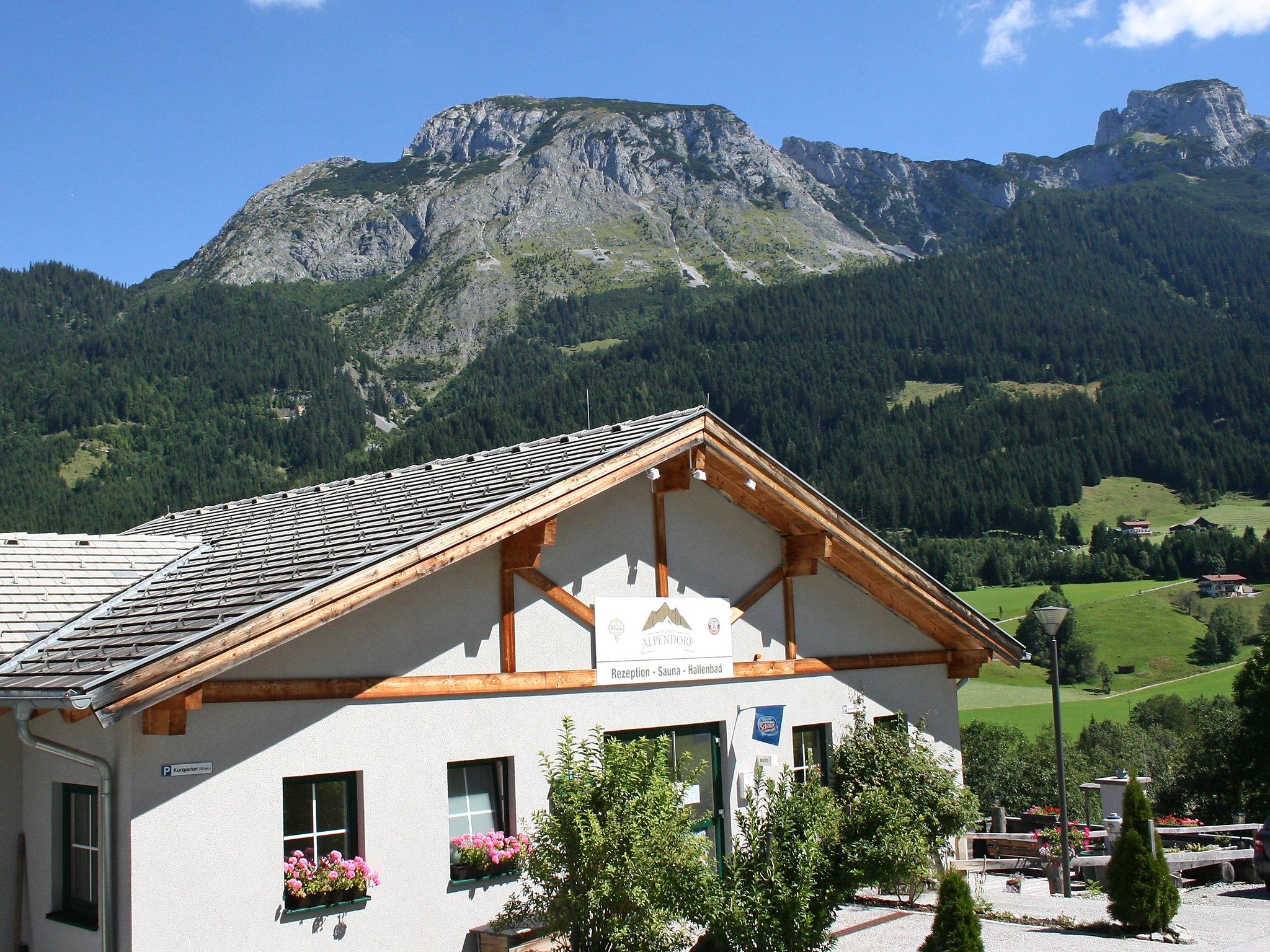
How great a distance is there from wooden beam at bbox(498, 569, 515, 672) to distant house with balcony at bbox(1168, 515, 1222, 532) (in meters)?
137

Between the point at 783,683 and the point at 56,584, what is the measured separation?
7797mm

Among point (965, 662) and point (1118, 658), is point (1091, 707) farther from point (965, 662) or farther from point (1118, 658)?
point (965, 662)

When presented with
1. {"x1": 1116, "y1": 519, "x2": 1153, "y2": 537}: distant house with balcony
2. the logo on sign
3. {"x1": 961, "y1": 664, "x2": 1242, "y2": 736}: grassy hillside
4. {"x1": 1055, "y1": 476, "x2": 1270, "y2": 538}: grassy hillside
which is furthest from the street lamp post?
{"x1": 1055, "y1": 476, "x2": 1270, "y2": 538}: grassy hillside

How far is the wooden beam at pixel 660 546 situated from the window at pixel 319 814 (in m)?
3.95

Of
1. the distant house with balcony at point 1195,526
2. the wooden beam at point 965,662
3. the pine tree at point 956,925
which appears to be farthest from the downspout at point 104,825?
the distant house with balcony at point 1195,526

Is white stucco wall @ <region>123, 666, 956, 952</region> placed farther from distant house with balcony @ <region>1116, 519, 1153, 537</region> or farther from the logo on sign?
distant house with balcony @ <region>1116, 519, 1153, 537</region>

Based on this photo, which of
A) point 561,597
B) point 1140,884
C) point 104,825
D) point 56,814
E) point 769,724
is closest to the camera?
point 104,825

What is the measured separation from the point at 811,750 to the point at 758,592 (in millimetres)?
2139

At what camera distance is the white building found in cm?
881

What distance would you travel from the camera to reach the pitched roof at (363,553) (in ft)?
27.7

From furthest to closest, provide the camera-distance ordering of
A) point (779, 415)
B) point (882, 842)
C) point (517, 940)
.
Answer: point (779, 415) < point (882, 842) < point (517, 940)

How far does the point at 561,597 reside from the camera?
11.6 meters

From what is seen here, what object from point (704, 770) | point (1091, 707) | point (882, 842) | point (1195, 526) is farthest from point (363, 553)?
point (1195, 526)

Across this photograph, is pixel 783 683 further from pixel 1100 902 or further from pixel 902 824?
pixel 1100 902
